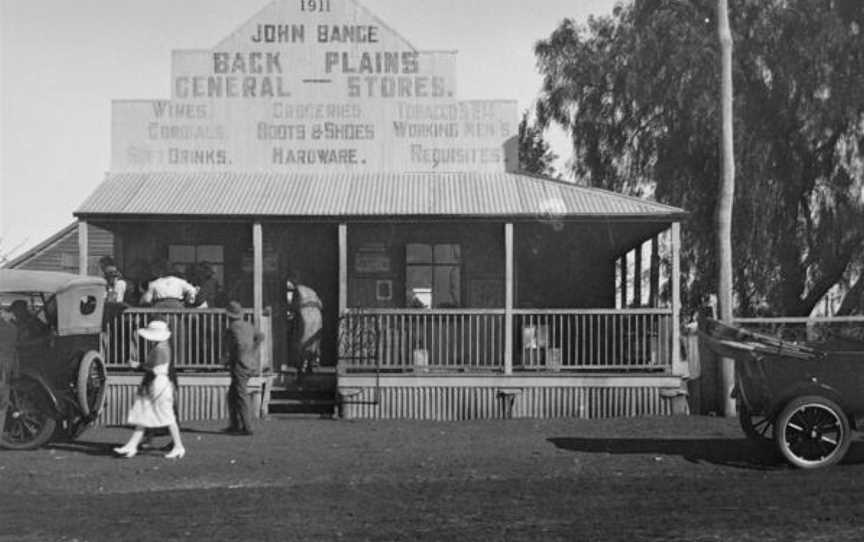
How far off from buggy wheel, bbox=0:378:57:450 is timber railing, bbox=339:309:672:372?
479cm

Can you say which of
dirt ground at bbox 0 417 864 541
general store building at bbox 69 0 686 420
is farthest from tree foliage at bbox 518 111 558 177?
dirt ground at bbox 0 417 864 541

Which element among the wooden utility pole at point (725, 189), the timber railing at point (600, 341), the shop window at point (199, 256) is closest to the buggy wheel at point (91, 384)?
the shop window at point (199, 256)

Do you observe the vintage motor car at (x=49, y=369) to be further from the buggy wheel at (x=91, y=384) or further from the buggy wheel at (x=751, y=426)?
the buggy wheel at (x=751, y=426)

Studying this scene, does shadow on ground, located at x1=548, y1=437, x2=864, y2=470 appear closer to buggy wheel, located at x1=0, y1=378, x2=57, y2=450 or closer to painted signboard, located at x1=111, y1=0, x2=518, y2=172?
buggy wheel, located at x1=0, y1=378, x2=57, y2=450

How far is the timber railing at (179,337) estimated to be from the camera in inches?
727

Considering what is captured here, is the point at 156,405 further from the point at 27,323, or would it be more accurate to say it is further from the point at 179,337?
the point at 179,337

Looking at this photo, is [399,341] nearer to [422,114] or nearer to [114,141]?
[422,114]

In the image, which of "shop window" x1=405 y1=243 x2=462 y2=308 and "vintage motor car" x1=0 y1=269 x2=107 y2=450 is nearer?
"vintage motor car" x1=0 y1=269 x2=107 y2=450

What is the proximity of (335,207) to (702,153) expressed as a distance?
39.1 feet

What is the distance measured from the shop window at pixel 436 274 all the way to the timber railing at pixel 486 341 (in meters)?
1.80

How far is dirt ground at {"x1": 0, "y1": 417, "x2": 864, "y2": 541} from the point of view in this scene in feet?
31.6

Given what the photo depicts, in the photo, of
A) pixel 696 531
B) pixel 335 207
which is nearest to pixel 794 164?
pixel 335 207

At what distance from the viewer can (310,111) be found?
20391 millimetres

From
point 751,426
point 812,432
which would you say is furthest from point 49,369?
point 812,432
